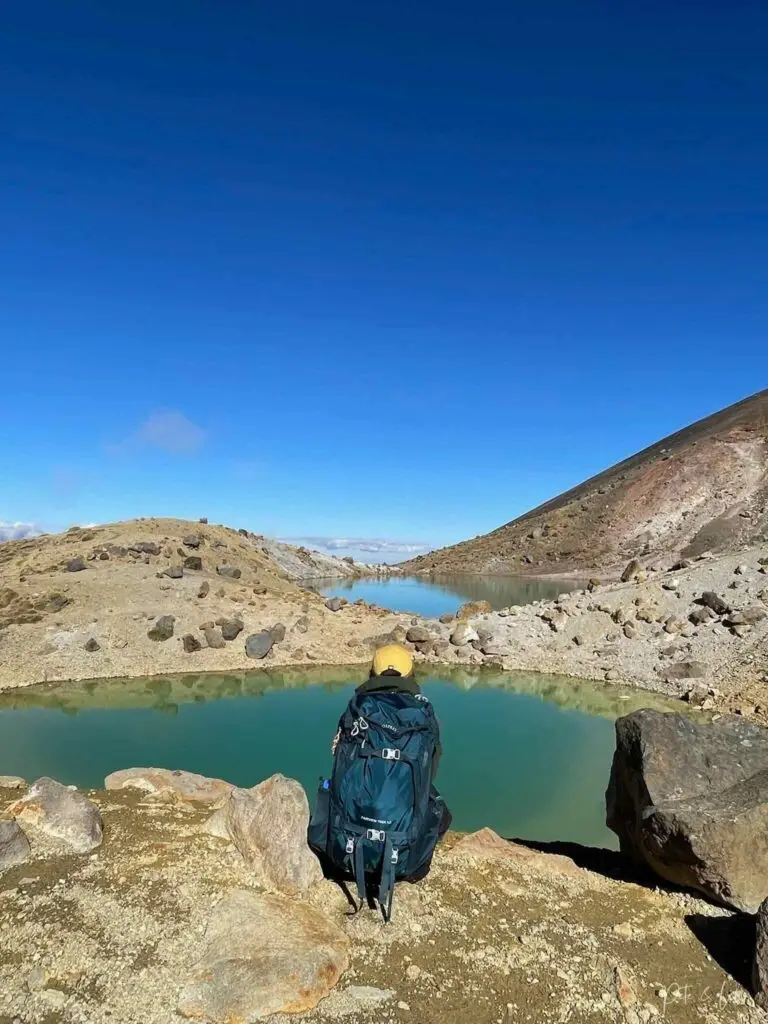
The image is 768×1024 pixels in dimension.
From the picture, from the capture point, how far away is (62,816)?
7660 millimetres

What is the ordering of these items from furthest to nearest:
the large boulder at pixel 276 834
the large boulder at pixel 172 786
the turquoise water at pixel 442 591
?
the turquoise water at pixel 442 591 → the large boulder at pixel 172 786 → the large boulder at pixel 276 834

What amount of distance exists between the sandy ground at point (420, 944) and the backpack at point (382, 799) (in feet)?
1.74

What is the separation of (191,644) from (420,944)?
83.2ft

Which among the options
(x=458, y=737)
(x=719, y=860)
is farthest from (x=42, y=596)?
(x=719, y=860)

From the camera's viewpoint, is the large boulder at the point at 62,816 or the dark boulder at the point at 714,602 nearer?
the large boulder at the point at 62,816

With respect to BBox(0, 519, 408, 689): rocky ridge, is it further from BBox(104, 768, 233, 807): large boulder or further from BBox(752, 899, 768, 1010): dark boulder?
BBox(752, 899, 768, 1010): dark boulder

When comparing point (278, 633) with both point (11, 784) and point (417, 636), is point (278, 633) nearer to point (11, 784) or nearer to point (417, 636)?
point (417, 636)

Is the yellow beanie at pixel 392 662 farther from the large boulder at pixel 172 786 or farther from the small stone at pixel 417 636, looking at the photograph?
the small stone at pixel 417 636

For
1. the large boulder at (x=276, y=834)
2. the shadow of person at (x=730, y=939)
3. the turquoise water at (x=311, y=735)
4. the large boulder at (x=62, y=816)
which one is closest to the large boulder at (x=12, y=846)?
A: the large boulder at (x=62, y=816)

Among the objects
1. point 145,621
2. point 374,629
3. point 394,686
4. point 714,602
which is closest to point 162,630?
point 145,621

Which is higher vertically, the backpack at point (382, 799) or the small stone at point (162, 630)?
the small stone at point (162, 630)

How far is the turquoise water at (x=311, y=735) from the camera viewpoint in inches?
591

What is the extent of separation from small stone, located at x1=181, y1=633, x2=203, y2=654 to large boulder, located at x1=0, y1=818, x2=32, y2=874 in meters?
23.1

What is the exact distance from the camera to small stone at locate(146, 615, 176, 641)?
98.1ft
